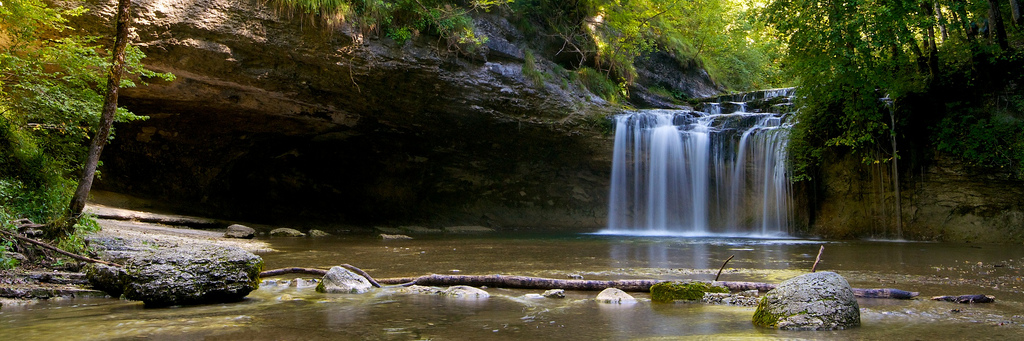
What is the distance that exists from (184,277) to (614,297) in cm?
347

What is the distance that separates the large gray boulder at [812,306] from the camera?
3.71 meters

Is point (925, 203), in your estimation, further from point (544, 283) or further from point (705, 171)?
point (544, 283)

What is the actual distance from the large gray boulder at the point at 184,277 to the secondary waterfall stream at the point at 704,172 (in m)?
13.8

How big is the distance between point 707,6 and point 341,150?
1494 centimetres

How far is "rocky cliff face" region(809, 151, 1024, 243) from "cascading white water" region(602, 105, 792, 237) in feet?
3.98

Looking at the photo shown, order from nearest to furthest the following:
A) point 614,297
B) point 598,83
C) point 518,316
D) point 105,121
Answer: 1. point 518,316
2. point 614,297
3. point 105,121
4. point 598,83

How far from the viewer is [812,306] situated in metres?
3.79

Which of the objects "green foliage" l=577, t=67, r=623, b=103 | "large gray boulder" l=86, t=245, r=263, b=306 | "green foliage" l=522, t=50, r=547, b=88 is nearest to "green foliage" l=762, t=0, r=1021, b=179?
"green foliage" l=577, t=67, r=623, b=103

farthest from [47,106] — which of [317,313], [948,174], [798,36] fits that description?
[948,174]

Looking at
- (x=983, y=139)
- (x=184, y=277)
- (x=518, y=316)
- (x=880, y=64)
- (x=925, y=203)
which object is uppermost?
(x=880, y=64)

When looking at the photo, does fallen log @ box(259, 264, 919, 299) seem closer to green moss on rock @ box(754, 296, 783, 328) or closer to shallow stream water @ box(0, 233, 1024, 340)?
shallow stream water @ box(0, 233, 1024, 340)

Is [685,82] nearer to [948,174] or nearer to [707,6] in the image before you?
[707,6]

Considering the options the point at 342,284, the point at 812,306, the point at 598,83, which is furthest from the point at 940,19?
the point at 342,284

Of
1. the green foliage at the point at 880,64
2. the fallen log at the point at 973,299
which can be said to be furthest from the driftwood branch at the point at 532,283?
the green foliage at the point at 880,64
